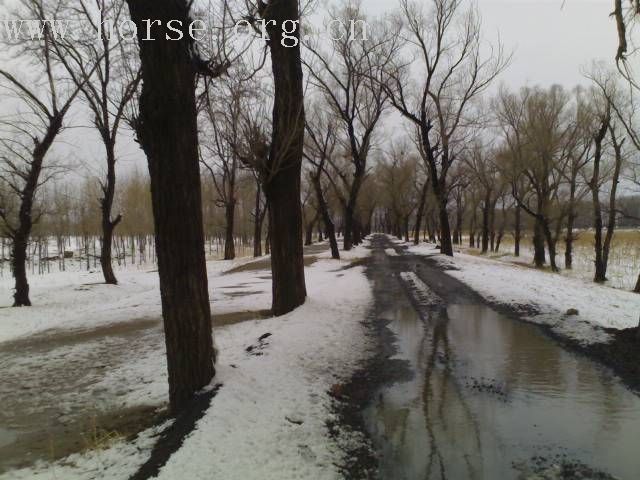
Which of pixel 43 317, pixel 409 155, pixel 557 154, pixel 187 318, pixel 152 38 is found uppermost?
pixel 409 155

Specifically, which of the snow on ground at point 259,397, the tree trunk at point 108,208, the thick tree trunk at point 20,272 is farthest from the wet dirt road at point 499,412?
the tree trunk at point 108,208

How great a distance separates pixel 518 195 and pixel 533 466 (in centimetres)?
2584

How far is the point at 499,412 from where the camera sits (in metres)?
4.17

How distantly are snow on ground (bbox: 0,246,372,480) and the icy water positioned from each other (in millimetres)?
647

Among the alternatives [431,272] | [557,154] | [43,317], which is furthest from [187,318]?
[557,154]

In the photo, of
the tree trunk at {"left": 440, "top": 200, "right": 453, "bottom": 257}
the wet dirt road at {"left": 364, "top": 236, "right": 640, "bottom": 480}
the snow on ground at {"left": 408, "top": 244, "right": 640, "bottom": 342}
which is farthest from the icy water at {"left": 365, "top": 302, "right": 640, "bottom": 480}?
the tree trunk at {"left": 440, "top": 200, "right": 453, "bottom": 257}

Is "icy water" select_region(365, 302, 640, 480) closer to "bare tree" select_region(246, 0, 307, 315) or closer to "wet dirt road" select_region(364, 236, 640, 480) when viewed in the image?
"wet dirt road" select_region(364, 236, 640, 480)

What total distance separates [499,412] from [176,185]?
380 centimetres

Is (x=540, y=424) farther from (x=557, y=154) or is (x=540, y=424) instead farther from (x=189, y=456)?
(x=557, y=154)

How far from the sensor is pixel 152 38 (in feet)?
13.1

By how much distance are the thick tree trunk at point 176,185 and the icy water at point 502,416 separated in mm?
1930

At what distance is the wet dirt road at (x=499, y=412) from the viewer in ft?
10.7

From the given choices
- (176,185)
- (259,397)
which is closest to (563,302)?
(259,397)

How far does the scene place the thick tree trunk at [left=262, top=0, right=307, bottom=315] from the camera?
25.4 ft
